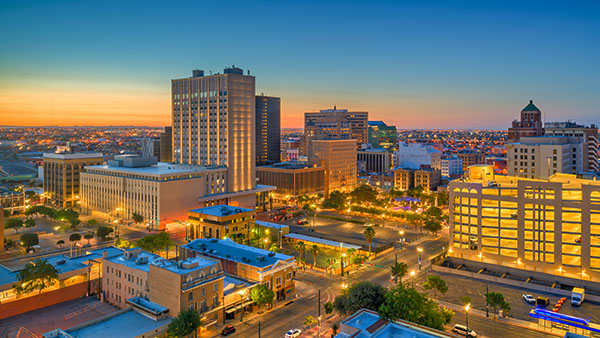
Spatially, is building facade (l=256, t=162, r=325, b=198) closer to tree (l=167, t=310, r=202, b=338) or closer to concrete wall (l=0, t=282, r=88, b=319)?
concrete wall (l=0, t=282, r=88, b=319)

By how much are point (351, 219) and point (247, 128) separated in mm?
46590

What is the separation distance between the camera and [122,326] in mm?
46719

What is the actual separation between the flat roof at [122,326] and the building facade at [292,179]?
108713 mm

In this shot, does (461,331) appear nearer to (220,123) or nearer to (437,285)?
(437,285)

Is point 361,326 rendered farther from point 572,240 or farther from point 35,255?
point 35,255

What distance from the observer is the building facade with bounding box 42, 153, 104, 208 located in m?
139

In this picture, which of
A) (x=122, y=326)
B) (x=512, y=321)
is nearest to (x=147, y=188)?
(x=122, y=326)

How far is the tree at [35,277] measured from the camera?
54.3m

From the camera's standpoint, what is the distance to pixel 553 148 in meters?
113

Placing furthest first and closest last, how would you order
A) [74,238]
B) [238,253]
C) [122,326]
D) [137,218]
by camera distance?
[137,218], [74,238], [238,253], [122,326]

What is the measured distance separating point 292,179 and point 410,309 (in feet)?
375

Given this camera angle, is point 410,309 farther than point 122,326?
No

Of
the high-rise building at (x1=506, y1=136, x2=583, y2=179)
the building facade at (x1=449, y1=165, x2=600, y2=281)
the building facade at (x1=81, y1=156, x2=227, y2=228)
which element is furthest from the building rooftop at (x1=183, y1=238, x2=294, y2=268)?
the high-rise building at (x1=506, y1=136, x2=583, y2=179)

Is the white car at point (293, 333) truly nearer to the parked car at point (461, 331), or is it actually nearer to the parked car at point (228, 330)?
the parked car at point (228, 330)
